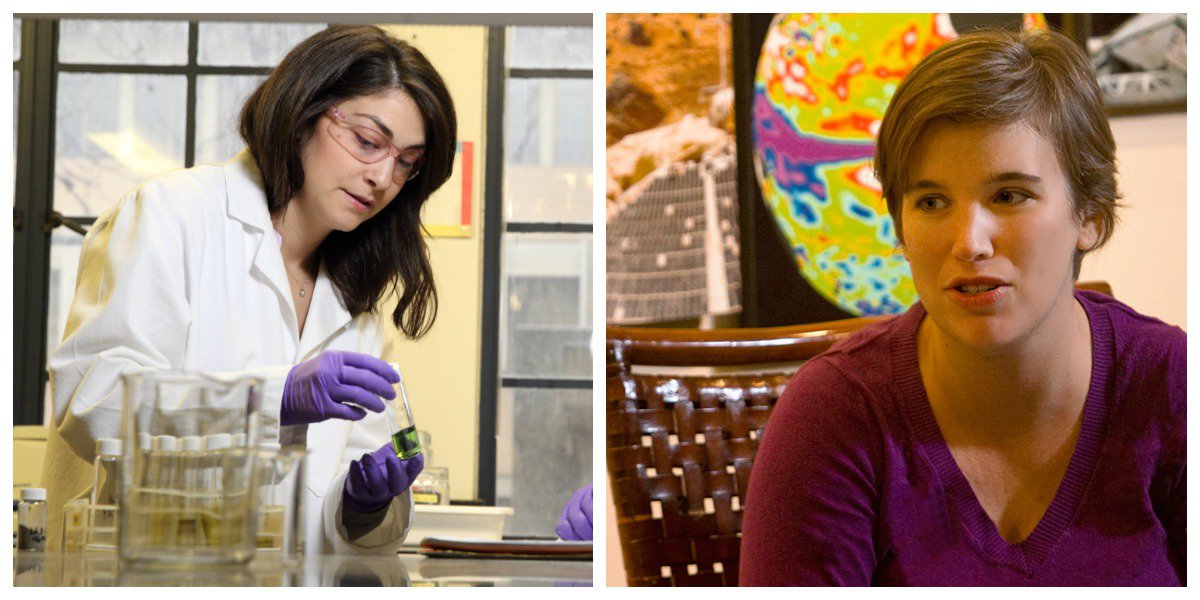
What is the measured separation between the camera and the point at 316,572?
65 cm

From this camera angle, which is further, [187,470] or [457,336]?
[457,336]

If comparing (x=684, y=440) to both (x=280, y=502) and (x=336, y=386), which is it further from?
(x=280, y=502)

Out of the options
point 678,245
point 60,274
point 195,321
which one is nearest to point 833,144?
point 678,245

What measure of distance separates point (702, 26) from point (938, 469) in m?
0.58

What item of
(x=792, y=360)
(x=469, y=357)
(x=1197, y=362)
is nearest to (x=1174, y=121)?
(x=1197, y=362)

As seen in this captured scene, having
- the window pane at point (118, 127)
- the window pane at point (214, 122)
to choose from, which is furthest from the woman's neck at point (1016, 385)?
the window pane at point (118, 127)

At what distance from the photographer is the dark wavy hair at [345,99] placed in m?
1.18

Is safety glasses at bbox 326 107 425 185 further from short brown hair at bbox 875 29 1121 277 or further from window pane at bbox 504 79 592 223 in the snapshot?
window pane at bbox 504 79 592 223

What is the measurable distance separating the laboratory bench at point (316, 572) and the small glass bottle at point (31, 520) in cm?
6

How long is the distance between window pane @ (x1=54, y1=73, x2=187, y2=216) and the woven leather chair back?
82.5 inches

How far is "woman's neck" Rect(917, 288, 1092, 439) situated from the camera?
0.81m

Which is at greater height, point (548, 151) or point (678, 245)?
point (548, 151)

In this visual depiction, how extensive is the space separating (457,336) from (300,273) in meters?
1.30

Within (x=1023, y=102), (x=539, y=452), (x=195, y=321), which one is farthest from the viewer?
(x=539, y=452)
